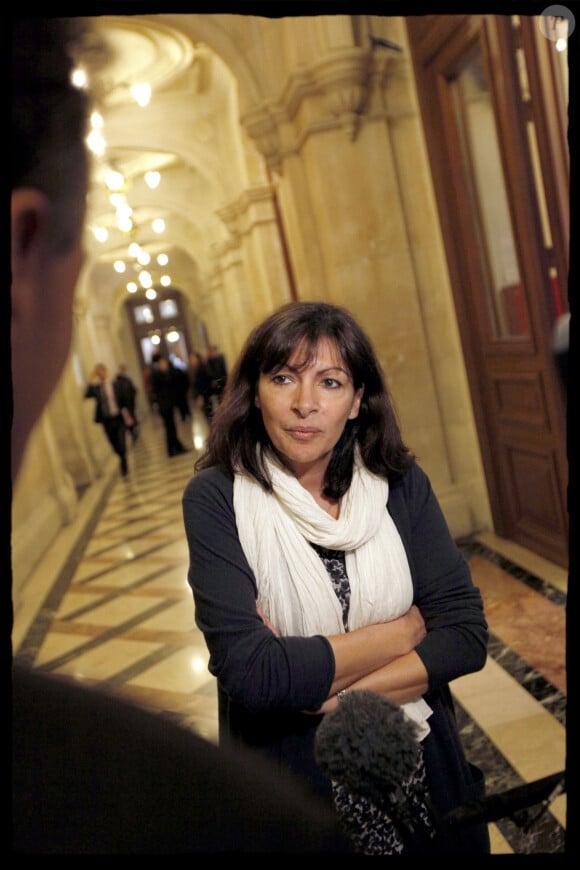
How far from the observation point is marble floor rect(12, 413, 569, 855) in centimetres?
91

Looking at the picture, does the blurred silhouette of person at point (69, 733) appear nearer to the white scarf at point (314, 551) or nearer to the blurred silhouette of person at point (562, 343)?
the blurred silhouette of person at point (562, 343)

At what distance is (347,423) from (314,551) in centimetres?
14

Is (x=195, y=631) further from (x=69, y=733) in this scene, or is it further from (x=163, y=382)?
(x=69, y=733)

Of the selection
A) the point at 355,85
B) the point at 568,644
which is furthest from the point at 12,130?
the point at 355,85

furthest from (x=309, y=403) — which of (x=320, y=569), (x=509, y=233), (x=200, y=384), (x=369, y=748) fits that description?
(x=509, y=233)

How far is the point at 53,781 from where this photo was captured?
34cm

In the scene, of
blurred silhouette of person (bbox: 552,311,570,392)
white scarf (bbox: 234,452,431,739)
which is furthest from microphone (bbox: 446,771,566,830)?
white scarf (bbox: 234,452,431,739)

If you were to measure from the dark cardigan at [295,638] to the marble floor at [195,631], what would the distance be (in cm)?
7

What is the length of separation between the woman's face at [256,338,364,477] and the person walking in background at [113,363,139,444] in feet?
0.56

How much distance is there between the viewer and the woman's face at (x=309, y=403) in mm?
715

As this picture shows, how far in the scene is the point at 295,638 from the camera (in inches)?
34.0

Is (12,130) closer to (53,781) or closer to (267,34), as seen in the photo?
(53,781)

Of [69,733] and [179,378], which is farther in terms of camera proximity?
[179,378]

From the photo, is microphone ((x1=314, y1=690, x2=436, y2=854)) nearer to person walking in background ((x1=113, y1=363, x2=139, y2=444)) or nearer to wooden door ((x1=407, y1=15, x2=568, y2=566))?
person walking in background ((x1=113, y1=363, x2=139, y2=444))
